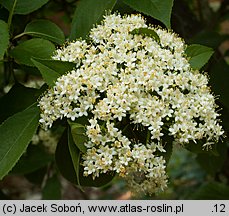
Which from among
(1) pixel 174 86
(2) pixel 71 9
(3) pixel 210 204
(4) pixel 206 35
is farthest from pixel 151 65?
(2) pixel 71 9

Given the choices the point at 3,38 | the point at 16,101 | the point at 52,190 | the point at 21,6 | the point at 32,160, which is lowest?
the point at 52,190

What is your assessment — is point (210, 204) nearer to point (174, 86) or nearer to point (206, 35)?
point (174, 86)

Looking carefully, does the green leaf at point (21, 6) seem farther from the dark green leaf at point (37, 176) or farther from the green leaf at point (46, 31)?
the dark green leaf at point (37, 176)

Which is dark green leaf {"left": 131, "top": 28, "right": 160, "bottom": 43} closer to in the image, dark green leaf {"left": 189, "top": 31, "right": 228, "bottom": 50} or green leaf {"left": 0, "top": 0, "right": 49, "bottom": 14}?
green leaf {"left": 0, "top": 0, "right": 49, "bottom": 14}

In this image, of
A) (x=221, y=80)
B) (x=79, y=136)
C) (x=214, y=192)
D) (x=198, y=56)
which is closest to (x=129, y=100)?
(x=79, y=136)

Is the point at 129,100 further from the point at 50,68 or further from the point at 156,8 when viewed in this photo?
the point at 156,8

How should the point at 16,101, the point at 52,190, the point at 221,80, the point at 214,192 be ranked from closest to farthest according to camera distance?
the point at 16,101
the point at 221,80
the point at 52,190
the point at 214,192
